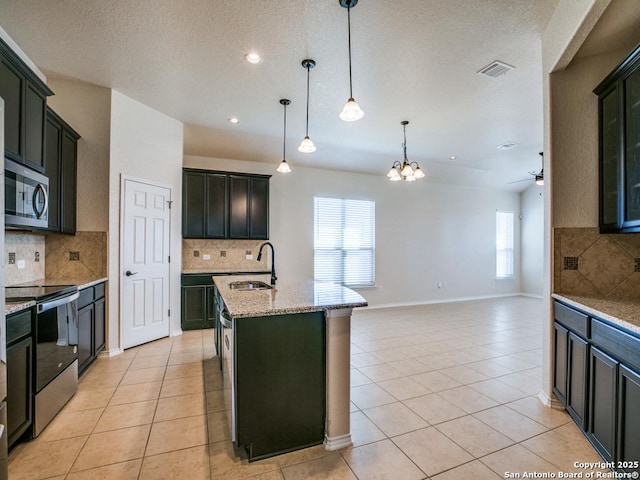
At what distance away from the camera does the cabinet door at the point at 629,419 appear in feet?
5.18

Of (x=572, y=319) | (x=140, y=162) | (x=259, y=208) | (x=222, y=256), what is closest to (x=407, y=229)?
(x=259, y=208)

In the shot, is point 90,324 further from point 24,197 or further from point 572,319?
point 572,319

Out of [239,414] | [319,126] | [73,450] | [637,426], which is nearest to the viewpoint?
[637,426]

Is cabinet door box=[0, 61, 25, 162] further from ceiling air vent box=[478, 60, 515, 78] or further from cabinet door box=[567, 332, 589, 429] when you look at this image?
cabinet door box=[567, 332, 589, 429]

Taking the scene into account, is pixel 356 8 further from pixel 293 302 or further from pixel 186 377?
pixel 186 377

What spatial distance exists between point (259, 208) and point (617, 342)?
4660 mm

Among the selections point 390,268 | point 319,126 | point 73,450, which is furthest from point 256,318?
point 390,268

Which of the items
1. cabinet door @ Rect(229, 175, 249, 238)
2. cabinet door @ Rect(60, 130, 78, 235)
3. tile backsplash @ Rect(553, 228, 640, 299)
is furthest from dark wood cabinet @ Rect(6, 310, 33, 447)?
tile backsplash @ Rect(553, 228, 640, 299)

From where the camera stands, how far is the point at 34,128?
2611 millimetres

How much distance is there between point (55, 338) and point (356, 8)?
3.30 metres

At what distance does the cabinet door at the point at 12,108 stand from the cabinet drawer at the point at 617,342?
3.94 metres

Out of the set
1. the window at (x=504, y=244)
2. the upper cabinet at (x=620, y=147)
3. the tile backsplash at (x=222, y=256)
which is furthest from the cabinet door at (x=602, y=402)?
the window at (x=504, y=244)

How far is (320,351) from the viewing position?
2.07m

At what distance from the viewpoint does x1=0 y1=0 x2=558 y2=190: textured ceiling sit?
94.8 inches
